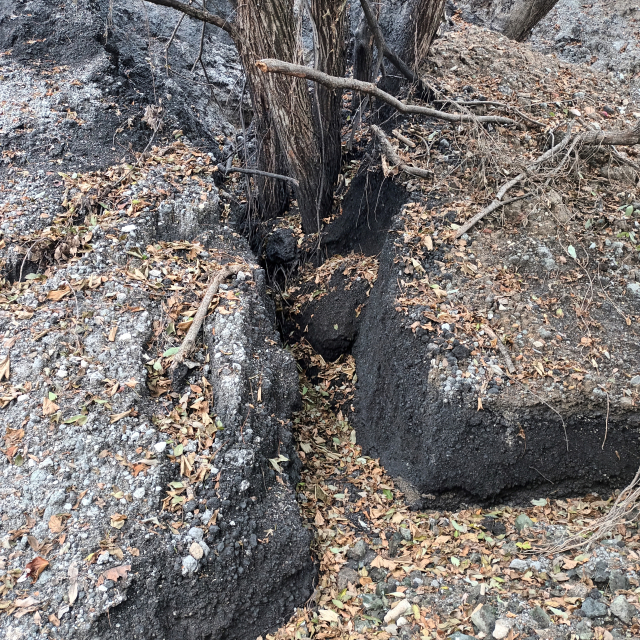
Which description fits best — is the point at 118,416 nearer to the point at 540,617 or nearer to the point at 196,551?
the point at 196,551

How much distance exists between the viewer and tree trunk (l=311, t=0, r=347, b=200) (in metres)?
3.35

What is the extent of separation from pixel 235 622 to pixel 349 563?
2.11ft

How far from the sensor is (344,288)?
3857 mm

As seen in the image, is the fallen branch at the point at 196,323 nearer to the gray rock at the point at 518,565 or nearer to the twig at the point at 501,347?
the twig at the point at 501,347

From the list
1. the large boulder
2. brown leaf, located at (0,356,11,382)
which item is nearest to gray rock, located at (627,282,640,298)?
the large boulder

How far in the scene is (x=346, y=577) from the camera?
2.69 meters

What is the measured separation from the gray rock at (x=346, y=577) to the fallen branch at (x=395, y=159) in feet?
8.52

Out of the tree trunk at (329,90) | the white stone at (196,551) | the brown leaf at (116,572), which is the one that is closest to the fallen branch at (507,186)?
the tree trunk at (329,90)

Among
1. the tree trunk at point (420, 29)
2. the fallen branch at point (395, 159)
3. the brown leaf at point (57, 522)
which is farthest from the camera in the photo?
the tree trunk at point (420, 29)

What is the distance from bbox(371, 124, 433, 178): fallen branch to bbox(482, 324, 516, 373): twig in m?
1.30

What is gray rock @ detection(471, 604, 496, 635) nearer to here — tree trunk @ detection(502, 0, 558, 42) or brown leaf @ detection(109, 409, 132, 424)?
brown leaf @ detection(109, 409, 132, 424)

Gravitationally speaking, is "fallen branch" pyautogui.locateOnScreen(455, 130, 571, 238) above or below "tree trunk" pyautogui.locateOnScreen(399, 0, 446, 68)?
below

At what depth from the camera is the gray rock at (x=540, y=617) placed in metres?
2.24

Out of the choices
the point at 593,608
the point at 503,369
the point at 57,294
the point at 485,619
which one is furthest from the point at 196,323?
the point at 593,608
